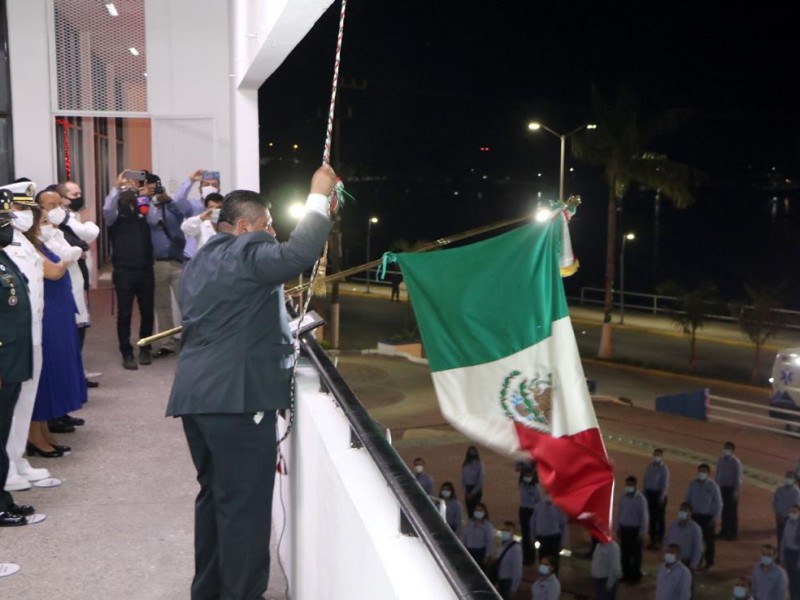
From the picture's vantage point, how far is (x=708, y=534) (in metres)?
12.2

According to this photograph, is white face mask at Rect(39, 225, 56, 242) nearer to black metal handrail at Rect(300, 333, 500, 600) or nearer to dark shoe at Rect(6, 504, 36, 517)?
dark shoe at Rect(6, 504, 36, 517)

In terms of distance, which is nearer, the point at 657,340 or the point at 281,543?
the point at 281,543

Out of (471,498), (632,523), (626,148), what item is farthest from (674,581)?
(626,148)

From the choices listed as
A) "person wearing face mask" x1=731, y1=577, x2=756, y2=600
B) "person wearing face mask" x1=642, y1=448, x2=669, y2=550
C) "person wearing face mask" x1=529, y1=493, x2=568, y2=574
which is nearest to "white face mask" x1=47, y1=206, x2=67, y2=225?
"person wearing face mask" x1=529, y1=493, x2=568, y2=574

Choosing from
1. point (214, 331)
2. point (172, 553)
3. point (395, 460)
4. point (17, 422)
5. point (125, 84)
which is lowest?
point (172, 553)

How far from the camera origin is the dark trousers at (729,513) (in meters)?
12.9

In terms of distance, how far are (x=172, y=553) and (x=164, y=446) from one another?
1.66 meters

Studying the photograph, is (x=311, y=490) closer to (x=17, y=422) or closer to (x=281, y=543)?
(x=281, y=543)

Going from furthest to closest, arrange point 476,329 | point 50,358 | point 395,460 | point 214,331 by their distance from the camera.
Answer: point 50,358
point 476,329
point 214,331
point 395,460

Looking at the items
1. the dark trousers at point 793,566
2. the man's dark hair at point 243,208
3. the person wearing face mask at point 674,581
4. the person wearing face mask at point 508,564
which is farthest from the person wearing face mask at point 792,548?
the man's dark hair at point 243,208

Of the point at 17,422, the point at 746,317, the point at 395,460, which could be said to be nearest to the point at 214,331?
the point at 395,460

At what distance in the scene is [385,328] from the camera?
3259cm

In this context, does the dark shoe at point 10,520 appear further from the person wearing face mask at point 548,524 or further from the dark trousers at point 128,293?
the person wearing face mask at point 548,524

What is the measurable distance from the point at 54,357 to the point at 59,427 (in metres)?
0.56
